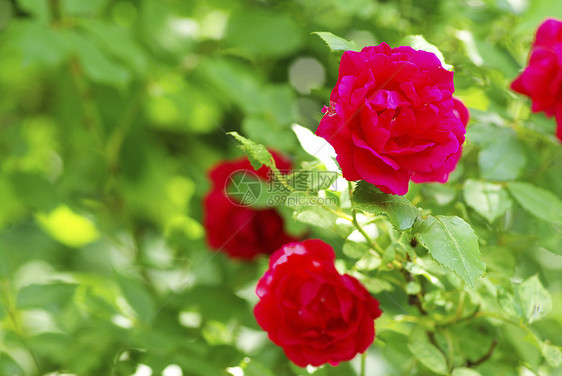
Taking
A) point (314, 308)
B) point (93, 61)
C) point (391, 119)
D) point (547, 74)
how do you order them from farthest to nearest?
point (93, 61)
point (547, 74)
point (314, 308)
point (391, 119)

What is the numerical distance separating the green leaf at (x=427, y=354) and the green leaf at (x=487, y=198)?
0.52 feet

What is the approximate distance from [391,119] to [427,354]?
0.87ft

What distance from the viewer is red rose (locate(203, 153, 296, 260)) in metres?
0.89

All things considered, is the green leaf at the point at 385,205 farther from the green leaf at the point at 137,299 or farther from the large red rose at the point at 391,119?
the green leaf at the point at 137,299

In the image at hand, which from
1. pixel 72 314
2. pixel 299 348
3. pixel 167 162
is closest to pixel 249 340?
pixel 72 314

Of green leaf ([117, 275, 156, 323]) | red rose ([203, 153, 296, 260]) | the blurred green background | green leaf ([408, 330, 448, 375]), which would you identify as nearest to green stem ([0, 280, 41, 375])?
the blurred green background

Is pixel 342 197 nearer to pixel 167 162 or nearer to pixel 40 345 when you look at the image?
pixel 40 345

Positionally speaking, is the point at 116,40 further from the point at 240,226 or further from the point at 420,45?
the point at 420,45

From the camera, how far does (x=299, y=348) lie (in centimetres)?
56

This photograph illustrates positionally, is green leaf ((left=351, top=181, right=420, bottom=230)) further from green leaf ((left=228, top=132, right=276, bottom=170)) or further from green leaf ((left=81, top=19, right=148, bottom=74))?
green leaf ((left=81, top=19, right=148, bottom=74))

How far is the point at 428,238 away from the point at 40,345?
0.60m

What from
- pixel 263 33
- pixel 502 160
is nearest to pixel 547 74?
pixel 502 160

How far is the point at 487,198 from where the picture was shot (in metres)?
0.66

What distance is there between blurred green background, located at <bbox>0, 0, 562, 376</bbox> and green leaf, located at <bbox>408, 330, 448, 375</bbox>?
0.14m
